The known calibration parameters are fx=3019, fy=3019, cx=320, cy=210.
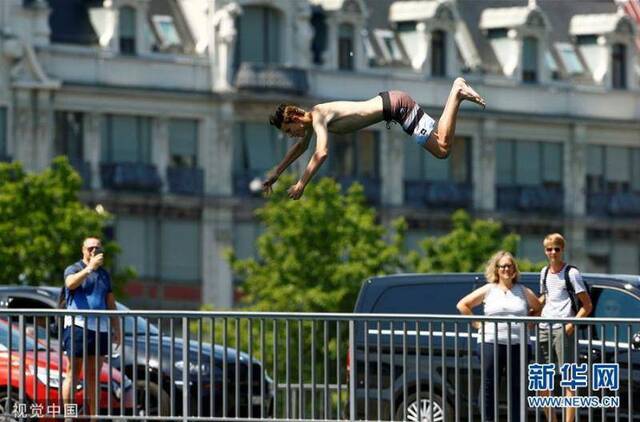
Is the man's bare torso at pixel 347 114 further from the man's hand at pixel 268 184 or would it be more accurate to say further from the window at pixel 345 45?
the window at pixel 345 45

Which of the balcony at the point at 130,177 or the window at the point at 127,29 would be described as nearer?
the balcony at the point at 130,177

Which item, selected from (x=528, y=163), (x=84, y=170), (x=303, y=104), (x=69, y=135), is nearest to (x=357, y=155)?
(x=303, y=104)

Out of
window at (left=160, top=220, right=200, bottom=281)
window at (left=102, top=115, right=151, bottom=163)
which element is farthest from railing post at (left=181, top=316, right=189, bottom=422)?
window at (left=160, top=220, right=200, bottom=281)

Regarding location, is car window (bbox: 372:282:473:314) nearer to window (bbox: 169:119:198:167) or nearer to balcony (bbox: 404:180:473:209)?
window (bbox: 169:119:198:167)

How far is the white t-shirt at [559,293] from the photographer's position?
2572 centimetres

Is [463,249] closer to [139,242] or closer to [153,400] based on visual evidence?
[139,242]

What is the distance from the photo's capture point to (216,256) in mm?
86625

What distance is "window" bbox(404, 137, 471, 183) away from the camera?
304 feet

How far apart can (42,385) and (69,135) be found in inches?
2321

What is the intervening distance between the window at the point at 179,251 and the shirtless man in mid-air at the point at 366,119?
61.3 m

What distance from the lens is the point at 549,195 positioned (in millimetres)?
96438

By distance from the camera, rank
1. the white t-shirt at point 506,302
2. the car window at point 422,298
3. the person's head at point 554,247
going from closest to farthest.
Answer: the white t-shirt at point 506,302, the person's head at point 554,247, the car window at point 422,298

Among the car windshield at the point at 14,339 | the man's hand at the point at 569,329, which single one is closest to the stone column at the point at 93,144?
the car windshield at the point at 14,339

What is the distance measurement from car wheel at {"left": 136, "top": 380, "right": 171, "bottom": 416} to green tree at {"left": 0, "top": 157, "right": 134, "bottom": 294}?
41.5 metres
